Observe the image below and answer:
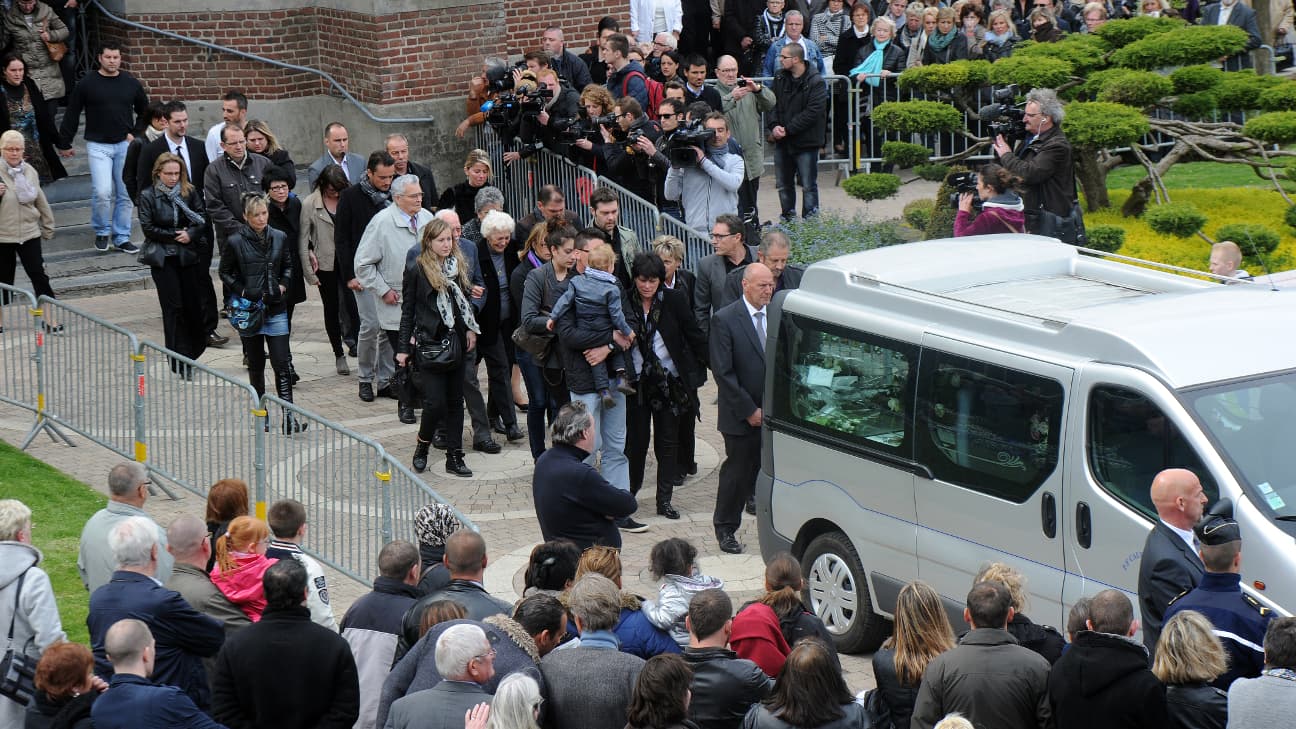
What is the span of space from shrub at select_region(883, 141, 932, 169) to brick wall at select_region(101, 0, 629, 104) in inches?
211

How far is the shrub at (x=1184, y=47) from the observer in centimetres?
1627

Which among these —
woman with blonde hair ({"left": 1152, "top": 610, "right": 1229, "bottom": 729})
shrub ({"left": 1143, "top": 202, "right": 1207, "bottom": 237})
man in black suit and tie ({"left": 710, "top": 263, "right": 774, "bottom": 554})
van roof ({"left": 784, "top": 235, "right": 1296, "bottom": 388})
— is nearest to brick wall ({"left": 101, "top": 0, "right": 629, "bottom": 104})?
shrub ({"left": 1143, "top": 202, "right": 1207, "bottom": 237})

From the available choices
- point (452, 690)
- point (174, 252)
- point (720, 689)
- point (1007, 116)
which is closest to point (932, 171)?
point (1007, 116)

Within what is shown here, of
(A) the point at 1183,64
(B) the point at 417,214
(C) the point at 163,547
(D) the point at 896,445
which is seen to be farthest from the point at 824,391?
(A) the point at 1183,64

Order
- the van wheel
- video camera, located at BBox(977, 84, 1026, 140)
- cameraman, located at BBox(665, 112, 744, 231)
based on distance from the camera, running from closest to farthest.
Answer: the van wheel → video camera, located at BBox(977, 84, 1026, 140) → cameraman, located at BBox(665, 112, 744, 231)

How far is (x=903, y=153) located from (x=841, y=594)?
8636mm

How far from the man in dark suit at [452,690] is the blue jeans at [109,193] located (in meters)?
12.7

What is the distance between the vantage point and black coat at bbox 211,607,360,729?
264 inches

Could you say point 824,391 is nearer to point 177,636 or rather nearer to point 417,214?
point 177,636

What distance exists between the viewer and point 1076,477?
26.1ft

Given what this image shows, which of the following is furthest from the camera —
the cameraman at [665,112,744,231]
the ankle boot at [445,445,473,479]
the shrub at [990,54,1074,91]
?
the shrub at [990,54,1074,91]

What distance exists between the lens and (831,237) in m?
15.5

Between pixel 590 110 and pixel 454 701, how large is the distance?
10.4 m

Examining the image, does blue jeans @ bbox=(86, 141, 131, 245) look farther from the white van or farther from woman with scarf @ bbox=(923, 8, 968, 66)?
the white van
